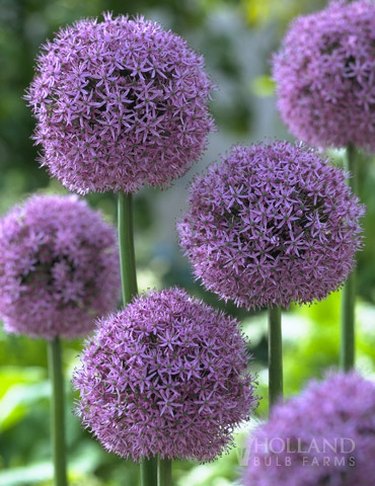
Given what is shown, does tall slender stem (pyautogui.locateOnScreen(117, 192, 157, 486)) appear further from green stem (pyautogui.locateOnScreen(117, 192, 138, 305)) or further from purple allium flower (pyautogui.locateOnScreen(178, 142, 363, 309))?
purple allium flower (pyautogui.locateOnScreen(178, 142, 363, 309))

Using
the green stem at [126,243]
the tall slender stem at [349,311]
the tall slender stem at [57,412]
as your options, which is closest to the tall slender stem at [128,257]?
the green stem at [126,243]

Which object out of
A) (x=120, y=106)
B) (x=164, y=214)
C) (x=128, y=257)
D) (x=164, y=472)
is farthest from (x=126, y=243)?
(x=164, y=214)

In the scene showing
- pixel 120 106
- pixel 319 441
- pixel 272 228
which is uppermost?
pixel 120 106

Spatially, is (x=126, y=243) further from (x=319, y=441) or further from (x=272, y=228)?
(x=319, y=441)

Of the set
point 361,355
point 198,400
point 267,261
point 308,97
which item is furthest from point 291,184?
point 361,355

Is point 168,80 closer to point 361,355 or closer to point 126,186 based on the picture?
point 126,186
